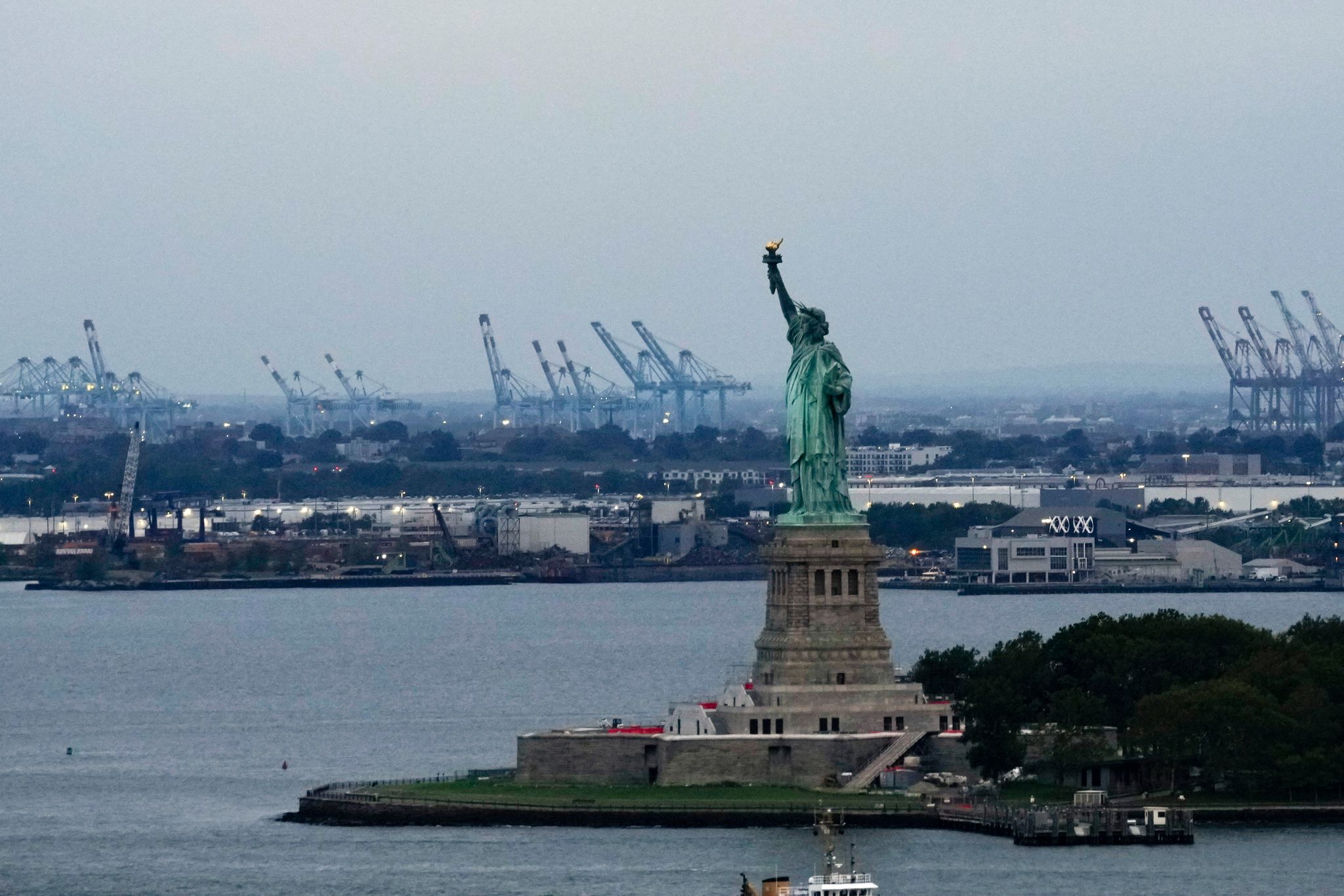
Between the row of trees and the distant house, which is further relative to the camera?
the distant house

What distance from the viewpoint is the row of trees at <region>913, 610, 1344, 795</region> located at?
53281 mm

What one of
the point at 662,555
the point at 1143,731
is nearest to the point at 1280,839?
the point at 1143,731

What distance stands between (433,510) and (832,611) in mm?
133397

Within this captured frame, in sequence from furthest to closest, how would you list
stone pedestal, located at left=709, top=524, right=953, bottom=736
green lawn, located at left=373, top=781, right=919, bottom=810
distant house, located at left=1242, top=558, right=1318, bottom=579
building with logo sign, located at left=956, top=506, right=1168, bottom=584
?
distant house, located at left=1242, top=558, right=1318, bottom=579
building with logo sign, located at left=956, top=506, right=1168, bottom=584
stone pedestal, located at left=709, top=524, right=953, bottom=736
green lawn, located at left=373, top=781, right=919, bottom=810

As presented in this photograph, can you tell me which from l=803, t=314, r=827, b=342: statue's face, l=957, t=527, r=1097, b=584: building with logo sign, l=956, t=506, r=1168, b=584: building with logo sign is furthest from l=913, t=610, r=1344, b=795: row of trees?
l=956, t=506, r=1168, b=584: building with logo sign

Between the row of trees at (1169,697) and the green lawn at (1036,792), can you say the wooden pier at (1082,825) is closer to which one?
the green lawn at (1036,792)

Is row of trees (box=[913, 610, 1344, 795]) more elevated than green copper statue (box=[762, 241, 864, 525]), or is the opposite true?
green copper statue (box=[762, 241, 864, 525])

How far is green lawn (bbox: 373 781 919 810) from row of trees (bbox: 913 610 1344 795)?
2.36m

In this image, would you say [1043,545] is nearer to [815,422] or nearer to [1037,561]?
[1037,561]

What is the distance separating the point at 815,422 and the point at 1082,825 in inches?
329

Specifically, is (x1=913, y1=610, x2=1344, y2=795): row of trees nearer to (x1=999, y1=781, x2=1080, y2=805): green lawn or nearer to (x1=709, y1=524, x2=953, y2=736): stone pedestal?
(x1=999, y1=781, x2=1080, y2=805): green lawn

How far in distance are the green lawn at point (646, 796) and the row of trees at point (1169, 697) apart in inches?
92.8

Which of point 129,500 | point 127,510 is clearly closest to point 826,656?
point 127,510

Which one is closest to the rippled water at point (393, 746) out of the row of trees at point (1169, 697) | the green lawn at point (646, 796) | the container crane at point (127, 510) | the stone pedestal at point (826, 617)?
the green lawn at point (646, 796)
